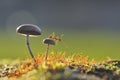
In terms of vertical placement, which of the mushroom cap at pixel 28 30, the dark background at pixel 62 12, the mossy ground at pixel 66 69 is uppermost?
the dark background at pixel 62 12

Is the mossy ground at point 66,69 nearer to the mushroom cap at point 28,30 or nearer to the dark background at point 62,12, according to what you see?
the mushroom cap at point 28,30

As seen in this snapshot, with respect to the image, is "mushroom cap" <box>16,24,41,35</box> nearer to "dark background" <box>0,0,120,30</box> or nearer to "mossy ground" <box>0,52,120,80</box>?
"mossy ground" <box>0,52,120,80</box>

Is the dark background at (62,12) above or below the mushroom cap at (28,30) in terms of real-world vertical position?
above

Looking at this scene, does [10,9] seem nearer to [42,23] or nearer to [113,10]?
[42,23]

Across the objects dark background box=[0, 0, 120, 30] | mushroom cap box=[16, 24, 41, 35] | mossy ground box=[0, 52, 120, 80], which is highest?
dark background box=[0, 0, 120, 30]

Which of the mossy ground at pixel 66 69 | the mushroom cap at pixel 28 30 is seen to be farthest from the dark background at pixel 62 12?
the mushroom cap at pixel 28 30

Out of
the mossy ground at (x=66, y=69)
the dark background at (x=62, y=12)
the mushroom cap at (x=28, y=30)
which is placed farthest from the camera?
the dark background at (x=62, y=12)

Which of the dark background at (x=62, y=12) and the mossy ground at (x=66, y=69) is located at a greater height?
the dark background at (x=62, y=12)

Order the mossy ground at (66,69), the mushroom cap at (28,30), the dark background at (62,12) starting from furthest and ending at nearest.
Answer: the dark background at (62,12) → the mushroom cap at (28,30) → the mossy ground at (66,69)

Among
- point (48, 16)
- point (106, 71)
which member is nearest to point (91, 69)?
point (106, 71)

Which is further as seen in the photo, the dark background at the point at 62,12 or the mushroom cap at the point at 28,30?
the dark background at the point at 62,12

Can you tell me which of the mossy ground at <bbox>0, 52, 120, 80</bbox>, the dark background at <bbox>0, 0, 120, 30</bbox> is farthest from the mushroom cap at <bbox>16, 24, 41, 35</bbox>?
the dark background at <bbox>0, 0, 120, 30</bbox>
